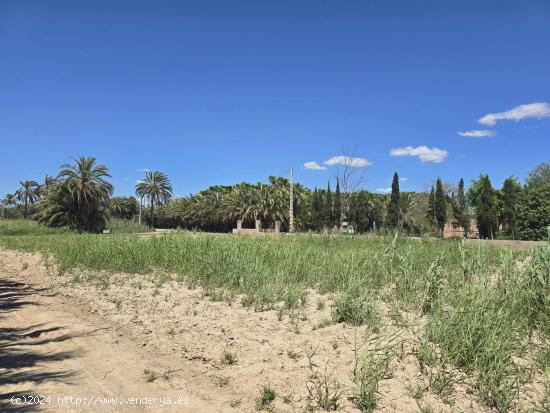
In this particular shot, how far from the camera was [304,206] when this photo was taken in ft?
207

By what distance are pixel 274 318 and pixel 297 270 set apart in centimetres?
228

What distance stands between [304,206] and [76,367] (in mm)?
59561

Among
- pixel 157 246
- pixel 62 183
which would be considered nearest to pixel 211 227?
pixel 62 183

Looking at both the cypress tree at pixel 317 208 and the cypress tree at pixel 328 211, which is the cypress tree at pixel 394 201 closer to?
the cypress tree at pixel 328 211

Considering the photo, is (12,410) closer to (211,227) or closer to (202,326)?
(202,326)

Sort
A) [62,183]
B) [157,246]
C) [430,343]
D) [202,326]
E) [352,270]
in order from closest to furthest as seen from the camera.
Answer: [430,343]
[202,326]
[352,270]
[157,246]
[62,183]

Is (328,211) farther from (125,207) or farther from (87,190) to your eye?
Answer: (125,207)

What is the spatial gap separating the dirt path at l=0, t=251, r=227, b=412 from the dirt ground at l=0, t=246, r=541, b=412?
0.4 inches

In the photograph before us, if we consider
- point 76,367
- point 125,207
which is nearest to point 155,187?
point 125,207

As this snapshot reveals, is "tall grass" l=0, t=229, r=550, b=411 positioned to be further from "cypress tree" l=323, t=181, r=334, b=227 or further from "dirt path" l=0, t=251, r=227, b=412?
"cypress tree" l=323, t=181, r=334, b=227

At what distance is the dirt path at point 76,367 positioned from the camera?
3328 millimetres

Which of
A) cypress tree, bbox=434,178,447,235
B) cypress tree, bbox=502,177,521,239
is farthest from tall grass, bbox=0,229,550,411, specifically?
cypress tree, bbox=434,178,447,235

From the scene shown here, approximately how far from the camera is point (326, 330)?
4.52 m

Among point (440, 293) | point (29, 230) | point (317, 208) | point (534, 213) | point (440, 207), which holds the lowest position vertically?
point (440, 293)
